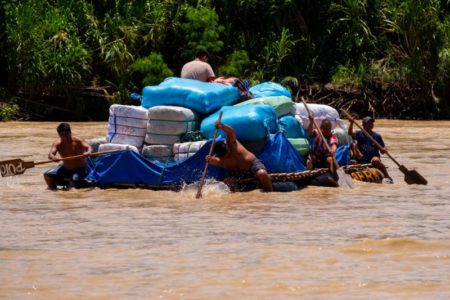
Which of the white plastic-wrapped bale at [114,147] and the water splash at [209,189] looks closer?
the water splash at [209,189]

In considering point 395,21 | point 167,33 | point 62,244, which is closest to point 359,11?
point 395,21

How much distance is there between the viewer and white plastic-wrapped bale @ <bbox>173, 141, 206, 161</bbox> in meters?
12.1

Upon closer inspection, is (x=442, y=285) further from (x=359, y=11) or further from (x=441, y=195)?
(x=359, y=11)

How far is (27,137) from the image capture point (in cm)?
1998

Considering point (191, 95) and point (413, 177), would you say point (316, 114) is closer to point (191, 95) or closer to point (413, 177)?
point (413, 177)

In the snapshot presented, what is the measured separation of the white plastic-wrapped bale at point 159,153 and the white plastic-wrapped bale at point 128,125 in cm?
17

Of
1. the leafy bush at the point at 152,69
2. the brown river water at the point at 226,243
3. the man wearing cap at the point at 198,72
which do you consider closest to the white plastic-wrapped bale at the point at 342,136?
the brown river water at the point at 226,243

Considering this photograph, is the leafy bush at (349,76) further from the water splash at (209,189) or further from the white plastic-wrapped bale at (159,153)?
the water splash at (209,189)

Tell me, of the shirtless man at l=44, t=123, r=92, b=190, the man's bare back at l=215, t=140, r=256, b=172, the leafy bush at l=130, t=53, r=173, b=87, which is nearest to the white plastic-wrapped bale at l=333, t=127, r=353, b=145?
the man's bare back at l=215, t=140, r=256, b=172

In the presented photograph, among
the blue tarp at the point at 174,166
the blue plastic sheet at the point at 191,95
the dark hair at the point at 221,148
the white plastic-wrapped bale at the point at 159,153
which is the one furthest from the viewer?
the white plastic-wrapped bale at the point at 159,153

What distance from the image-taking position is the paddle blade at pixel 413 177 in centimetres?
1298

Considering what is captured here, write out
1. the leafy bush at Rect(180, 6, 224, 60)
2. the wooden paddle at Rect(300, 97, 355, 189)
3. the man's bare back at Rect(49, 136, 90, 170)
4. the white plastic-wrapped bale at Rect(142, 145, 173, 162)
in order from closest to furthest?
1. the white plastic-wrapped bale at Rect(142, 145, 173, 162)
2. the wooden paddle at Rect(300, 97, 355, 189)
3. the man's bare back at Rect(49, 136, 90, 170)
4. the leafy bush at Rect(180, 6, 224, 60)

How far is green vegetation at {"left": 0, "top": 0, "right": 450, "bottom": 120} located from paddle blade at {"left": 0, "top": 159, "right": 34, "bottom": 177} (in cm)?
1013

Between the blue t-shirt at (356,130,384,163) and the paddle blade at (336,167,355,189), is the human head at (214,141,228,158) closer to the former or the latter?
the paddle blade at (336,167,355,189)
